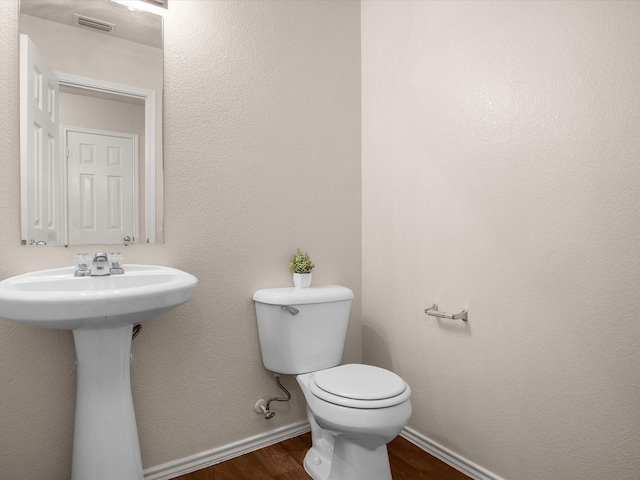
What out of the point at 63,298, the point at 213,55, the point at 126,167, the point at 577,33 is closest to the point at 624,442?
the point at 577,33

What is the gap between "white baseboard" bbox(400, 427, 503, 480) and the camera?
1.62m

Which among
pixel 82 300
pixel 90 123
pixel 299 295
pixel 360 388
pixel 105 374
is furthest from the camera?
pixel 299 295

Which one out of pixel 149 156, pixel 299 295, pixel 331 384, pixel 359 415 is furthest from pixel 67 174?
pixel 359 415

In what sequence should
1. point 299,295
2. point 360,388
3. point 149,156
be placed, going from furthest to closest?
point 299,295
point 149,156
point 360,388

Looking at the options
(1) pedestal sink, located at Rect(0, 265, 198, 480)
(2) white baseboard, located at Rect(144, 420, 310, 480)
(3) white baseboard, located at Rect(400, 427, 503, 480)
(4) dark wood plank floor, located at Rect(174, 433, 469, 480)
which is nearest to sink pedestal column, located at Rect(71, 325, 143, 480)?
(1) pedestal sink, located at Rect(0, 265, 198, 480)

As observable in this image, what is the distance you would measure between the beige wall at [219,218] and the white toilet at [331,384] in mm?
186

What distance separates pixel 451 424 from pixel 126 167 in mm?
1716

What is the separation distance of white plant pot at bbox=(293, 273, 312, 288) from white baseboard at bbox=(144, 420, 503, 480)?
70 cm

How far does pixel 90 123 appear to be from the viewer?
1.53 metres

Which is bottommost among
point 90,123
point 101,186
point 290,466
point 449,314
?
point 290,466

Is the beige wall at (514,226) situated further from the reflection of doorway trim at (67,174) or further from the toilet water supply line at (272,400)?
the reflection of doorway trim at (67,174)

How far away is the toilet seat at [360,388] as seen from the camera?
4.45 feet

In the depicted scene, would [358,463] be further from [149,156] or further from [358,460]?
[149,156]

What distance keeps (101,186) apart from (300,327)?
3.16ft
